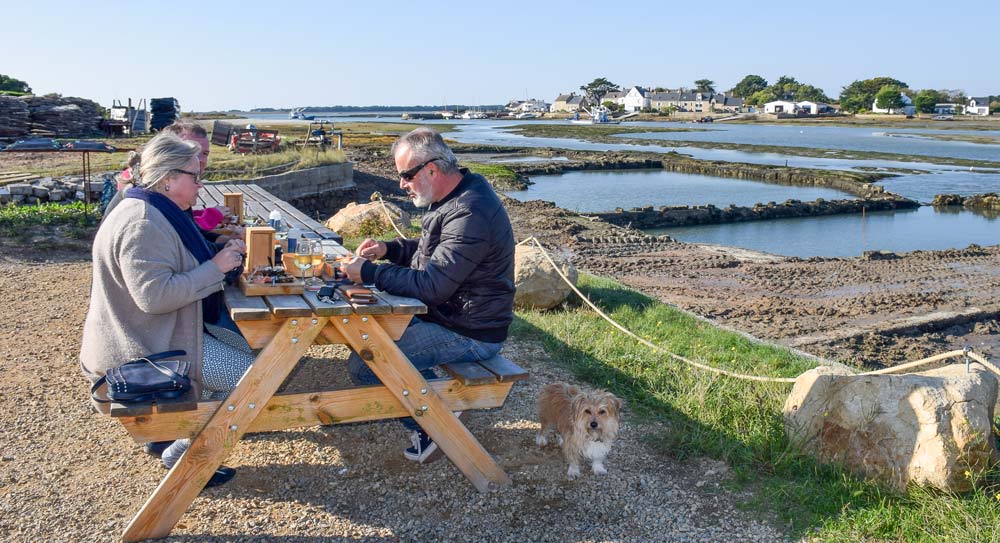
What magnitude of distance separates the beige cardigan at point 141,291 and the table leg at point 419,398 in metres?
0.63

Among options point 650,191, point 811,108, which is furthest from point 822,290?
point 811,108

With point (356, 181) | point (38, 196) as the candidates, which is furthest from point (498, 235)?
point (356, 181)

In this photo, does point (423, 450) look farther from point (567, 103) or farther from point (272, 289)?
point (567, 103)

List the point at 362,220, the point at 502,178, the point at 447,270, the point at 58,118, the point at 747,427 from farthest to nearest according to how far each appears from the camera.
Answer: the point at 502,178
the point at 58,118
the point at 362,220
the point at 747,427
the point at 447,270

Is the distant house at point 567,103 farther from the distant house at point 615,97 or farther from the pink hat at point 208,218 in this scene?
the pink hat at point 208,218

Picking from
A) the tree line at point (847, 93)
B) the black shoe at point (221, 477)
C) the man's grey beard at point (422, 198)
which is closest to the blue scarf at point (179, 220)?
the black shoe at point (221, 477)

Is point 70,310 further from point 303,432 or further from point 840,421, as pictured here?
point 840,421

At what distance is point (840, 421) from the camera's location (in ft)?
13.6

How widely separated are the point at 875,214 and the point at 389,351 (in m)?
30.0

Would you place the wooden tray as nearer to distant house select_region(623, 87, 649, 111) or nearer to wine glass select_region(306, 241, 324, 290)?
wine glass select_region(306, 241, 324, 290)

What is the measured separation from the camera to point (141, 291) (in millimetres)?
3301

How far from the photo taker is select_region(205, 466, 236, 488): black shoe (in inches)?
153

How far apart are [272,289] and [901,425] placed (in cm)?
299

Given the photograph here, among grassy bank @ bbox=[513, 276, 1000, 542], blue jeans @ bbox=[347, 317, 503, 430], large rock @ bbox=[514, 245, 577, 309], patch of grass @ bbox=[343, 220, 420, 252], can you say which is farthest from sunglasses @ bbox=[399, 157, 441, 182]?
patch of grass @ bbox=[343, 220, 420, 252]
